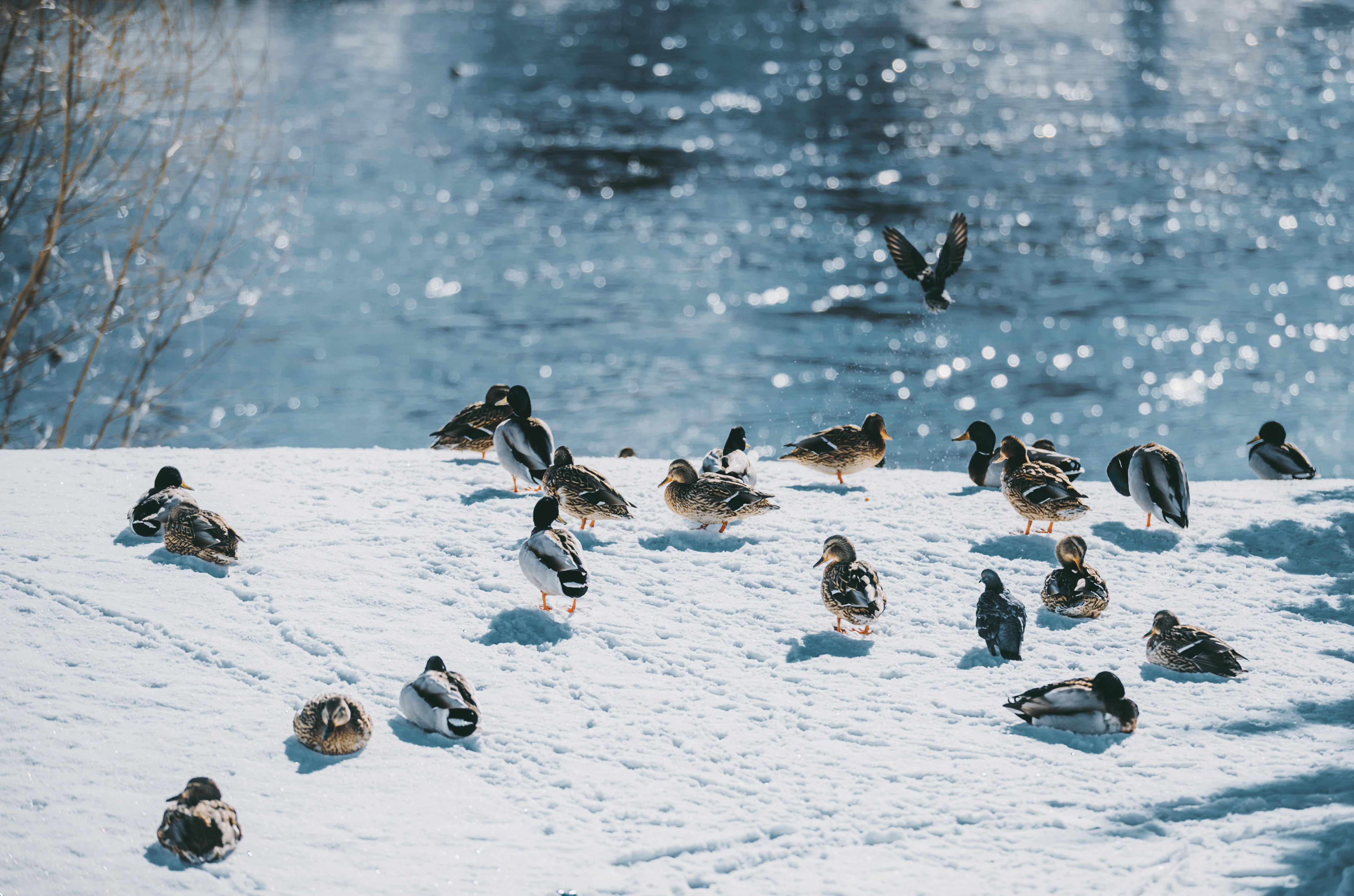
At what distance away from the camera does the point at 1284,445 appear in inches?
432

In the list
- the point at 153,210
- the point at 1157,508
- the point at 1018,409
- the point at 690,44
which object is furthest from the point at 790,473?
the point at 690,44

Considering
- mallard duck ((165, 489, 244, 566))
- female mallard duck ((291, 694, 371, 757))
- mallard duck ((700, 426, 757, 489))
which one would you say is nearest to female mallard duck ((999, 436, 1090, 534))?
mallard duck ((700, 426, 757, 489))

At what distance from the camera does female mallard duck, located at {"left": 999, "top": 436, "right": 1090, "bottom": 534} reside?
8.52 meters

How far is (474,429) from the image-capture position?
988cm

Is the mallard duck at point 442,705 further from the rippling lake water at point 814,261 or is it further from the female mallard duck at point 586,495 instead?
the rippling lake water at point 814,261

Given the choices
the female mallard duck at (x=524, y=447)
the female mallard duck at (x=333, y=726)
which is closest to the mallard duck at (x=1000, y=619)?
the female mallard duck at (x=524, y=447)

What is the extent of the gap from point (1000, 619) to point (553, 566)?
2.75 metres

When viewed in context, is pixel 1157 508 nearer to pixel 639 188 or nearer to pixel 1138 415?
pixel 1138 415

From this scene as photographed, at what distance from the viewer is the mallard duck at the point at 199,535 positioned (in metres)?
7.30

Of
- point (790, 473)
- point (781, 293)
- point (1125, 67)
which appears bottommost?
point (790, 473)

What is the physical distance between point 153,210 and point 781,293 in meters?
23.8

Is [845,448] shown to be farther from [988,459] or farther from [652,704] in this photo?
[652,704]

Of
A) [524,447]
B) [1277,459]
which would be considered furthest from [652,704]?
[1277,459]

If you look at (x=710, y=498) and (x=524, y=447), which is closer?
(x=710, y=498)
